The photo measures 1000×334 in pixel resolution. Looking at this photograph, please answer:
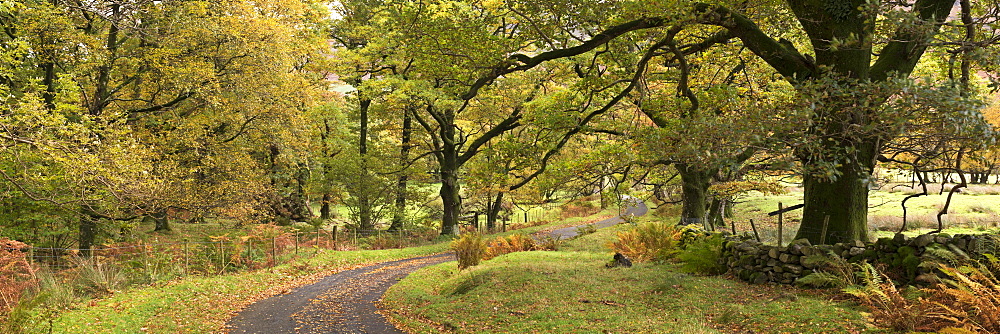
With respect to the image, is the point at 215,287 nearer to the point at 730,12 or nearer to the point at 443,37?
the point at 443,37

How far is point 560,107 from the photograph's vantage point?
14.9m

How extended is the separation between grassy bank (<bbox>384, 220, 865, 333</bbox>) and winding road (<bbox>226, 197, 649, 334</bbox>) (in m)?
0.53

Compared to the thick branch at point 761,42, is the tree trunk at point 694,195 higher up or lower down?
lower down

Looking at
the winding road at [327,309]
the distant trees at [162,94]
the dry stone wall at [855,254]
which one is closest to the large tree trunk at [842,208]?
the dry stone wall at [855,254]

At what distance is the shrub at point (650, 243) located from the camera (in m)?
13.3

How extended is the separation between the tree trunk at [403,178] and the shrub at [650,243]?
13.2 metres

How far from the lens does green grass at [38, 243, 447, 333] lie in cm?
904

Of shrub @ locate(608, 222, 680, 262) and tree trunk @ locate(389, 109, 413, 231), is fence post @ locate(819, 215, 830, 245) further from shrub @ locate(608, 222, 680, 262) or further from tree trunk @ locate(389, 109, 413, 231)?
tree trunk @ locate(389, 109, 413, 231)

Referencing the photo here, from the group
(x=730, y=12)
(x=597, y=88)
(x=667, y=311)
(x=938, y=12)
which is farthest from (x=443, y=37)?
(x=938, y=12)

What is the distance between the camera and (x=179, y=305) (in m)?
11.0

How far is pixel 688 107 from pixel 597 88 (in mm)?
2325

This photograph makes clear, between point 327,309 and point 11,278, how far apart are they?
19.3ft

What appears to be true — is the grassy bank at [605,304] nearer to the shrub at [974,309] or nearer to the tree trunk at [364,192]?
the shrub at [974,309]

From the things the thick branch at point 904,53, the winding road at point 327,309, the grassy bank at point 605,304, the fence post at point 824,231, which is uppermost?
the thick branch at point 904,53
